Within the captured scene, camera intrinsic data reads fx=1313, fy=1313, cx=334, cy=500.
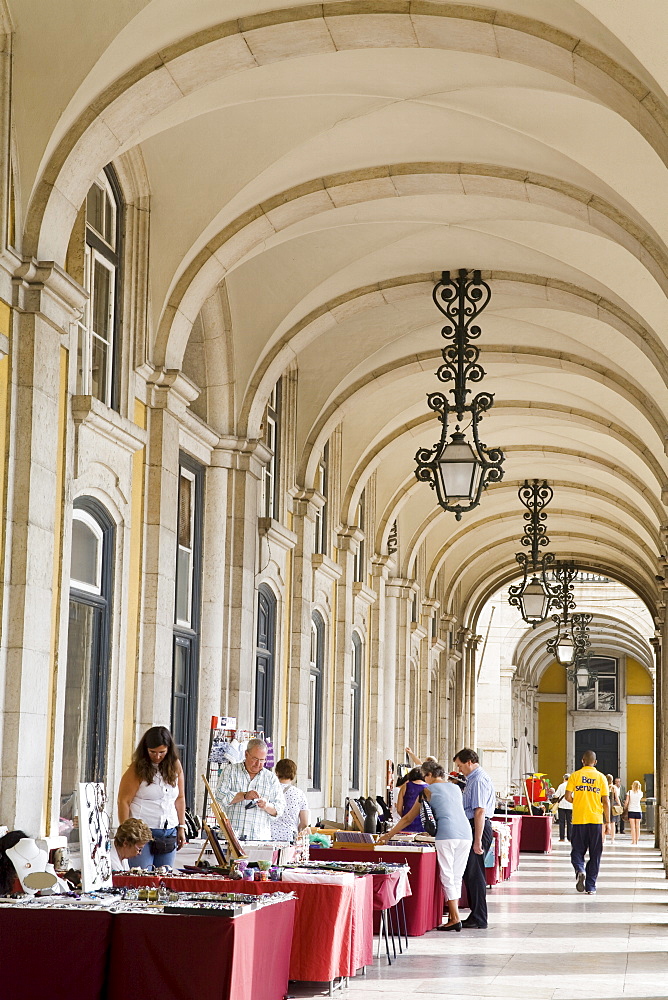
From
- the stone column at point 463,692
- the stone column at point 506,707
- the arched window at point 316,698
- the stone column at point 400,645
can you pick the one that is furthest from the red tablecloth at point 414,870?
the stone column at point 506,707

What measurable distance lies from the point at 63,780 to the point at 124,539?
191 centimetres

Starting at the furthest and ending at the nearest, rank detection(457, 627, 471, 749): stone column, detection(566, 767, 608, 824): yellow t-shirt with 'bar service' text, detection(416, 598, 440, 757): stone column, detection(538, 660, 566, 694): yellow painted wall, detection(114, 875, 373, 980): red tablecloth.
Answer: detection(538, 660, 566, 694): yellow painted wall → detection(457, 627, 471, 749): stone column → detection(416, 598, 440, 757): stone column → detection(566, 767, 608, 824): yellow t-shirt with 'bar service' text → detection(114, 875, 373, 980): red tablecloth

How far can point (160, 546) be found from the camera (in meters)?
10.2

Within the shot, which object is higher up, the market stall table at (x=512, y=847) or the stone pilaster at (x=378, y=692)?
the stone pilaster at (x=378, y=692)

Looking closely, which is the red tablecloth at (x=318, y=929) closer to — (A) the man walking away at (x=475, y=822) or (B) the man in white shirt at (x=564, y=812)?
(A) the man walking away at (x=475, y=822)

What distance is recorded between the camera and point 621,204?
940cm

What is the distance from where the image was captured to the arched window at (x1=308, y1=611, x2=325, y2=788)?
16156 millimetres

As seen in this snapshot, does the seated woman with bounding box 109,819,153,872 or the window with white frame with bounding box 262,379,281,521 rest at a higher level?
the window with white frame with bounding box 262,379,281,521

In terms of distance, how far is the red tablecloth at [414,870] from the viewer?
9703 mm

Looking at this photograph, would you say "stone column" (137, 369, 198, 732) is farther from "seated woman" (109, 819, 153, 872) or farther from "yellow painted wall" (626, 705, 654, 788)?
"yellow painted wall" (626, 705, 654, 788)

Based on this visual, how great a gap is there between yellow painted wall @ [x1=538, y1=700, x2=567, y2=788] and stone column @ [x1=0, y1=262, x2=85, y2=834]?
152 feet

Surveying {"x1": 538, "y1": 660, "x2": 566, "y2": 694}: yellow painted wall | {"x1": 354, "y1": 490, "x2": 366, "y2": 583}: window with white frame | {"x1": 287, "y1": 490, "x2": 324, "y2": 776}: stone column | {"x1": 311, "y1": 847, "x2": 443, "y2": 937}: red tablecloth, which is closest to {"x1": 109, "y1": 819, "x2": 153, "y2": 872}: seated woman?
{"x1": 311, "y1": 847, "x2": 443, "y2": 937}: red tablecloth

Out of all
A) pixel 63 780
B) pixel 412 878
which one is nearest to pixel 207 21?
pixel 63 780

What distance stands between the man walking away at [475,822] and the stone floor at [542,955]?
0.20 m
